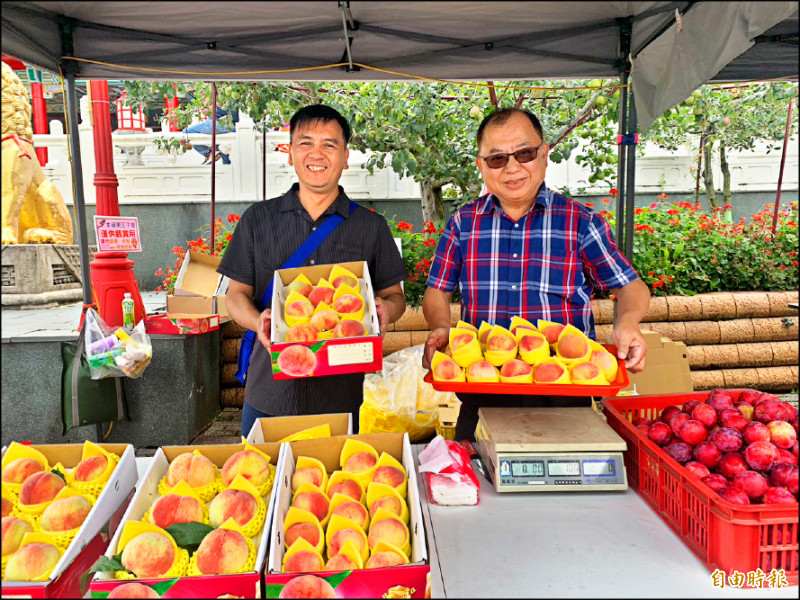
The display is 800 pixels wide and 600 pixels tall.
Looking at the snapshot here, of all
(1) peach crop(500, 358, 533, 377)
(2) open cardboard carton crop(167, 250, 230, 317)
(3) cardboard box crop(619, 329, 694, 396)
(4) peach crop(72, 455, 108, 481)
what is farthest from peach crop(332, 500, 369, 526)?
(2) open cardboard carton crop(167, 250, 230, 317)

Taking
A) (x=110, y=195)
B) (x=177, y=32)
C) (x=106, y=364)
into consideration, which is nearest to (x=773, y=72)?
(x=177, y=32)

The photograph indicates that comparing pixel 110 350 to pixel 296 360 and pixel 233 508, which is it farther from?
pixel 233 508

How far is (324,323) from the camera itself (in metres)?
2.10

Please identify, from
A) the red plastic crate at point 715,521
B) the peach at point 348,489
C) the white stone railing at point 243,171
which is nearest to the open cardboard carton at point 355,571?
the peach at point 348,489

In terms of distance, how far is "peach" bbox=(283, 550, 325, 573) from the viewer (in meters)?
1.27

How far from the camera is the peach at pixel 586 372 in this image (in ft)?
5.60

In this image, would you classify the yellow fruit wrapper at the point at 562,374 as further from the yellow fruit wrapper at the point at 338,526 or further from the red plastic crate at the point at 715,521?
the yellow fruit wrapper at the point at 338,526

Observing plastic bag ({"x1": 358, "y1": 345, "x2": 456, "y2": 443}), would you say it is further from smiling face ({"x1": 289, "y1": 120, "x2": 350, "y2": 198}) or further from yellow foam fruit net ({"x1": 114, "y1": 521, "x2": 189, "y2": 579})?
yellow foam fruit net ({"x1": 114, "y1": 521, "x2": 189, "y2": 579})

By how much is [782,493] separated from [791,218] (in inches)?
329

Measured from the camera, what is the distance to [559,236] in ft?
7.81

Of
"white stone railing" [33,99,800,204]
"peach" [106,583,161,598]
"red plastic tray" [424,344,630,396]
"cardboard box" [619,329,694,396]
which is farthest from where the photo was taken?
"white stone railing" [33,99,800,204]

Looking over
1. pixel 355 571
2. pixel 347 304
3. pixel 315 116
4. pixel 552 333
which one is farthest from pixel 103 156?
pixel 355 571

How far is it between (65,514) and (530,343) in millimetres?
1407

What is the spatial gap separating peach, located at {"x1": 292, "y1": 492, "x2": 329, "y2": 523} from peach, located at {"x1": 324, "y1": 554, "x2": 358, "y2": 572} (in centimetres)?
22
